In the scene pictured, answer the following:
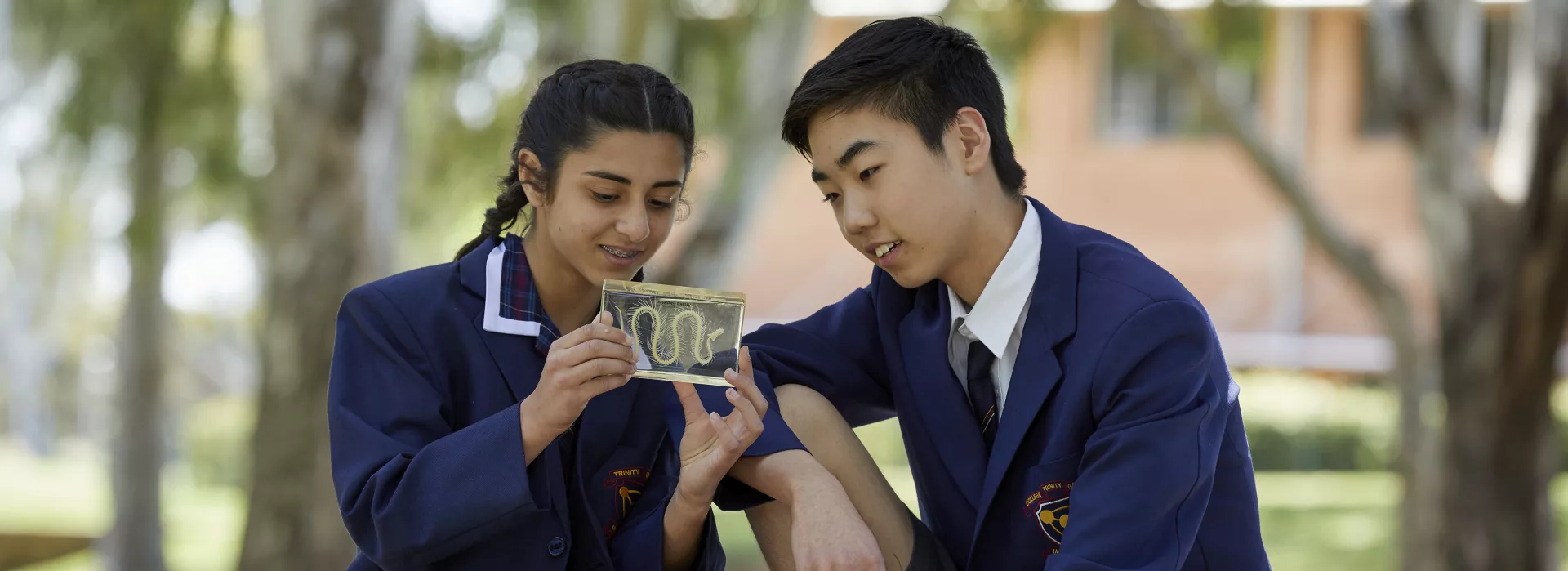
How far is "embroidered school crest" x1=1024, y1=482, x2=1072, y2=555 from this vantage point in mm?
2287

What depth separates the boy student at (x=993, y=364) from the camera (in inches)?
85.4

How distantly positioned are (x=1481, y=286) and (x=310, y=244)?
4.62 meters

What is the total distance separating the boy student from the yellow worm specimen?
228mm

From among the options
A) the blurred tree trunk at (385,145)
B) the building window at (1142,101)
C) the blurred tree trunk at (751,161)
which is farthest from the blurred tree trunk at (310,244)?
the building window at (1142,101)

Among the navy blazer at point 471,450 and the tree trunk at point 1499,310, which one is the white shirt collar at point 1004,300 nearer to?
the navy blazer at point 471,450

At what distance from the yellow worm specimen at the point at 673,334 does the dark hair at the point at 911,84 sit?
0.41 metres

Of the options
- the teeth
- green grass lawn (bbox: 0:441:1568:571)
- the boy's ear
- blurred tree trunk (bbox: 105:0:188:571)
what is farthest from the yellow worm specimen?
blurred tree trunk (bbox: 105:0:188:571)

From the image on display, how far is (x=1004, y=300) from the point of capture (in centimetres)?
240

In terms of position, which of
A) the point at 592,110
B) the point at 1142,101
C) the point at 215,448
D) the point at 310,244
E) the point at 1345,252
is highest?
the point at 592,110

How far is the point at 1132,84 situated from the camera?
15.1 metres

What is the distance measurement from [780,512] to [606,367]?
47 centimetres

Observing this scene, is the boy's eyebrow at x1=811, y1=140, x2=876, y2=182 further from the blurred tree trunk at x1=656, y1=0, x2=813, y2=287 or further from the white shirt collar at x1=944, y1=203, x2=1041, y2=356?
the blurred tree trunk at x1=656, y1=0, x2=813, y2=287

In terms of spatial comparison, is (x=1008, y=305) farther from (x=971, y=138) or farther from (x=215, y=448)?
(x=215, y=448)

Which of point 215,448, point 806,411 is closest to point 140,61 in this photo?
point 806,411
